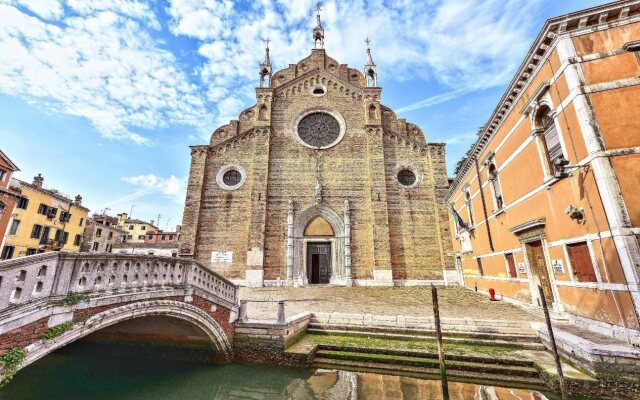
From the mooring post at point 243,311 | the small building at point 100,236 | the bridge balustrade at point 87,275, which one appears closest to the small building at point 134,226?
the small building at point 100,236

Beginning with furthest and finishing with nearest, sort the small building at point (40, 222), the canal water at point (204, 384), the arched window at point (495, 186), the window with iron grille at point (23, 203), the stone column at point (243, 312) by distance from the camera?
the window with iron grille at point (23, 203) → the small building at point (40, 222) → the arched window at point (495, 186) → the stone column at point (243, 312) → the canal water at point (204, 384)

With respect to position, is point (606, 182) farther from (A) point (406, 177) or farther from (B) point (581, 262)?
(A) point (406, 177)

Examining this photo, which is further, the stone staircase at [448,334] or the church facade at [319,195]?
the church facade at [319,195]

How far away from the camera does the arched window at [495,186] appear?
432 inches

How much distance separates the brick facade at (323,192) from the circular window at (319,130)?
1.36 feet

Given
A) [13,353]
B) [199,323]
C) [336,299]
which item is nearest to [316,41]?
[336,299]

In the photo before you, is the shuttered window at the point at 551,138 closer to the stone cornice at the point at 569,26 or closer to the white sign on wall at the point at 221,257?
the stone cornice at the point at 569,26

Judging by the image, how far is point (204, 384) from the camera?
6.13m

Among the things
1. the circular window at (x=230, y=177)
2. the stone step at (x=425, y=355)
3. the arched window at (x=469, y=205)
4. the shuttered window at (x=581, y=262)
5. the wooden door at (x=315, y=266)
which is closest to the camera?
the stone step at (x=425, y=355)

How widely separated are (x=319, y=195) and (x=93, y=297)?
1393 centimetres

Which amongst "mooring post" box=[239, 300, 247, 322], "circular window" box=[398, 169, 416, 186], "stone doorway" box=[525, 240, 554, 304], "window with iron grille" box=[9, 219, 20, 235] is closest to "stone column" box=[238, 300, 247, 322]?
"mooring post" box=[239, 300, 247, 322]

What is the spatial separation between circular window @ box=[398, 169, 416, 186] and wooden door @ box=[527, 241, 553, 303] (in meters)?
9.89

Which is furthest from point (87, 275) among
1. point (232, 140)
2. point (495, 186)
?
point (232, 140)

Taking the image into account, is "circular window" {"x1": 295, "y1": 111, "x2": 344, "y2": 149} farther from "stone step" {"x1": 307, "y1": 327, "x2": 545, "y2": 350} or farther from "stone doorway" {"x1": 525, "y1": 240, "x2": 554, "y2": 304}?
"stone step" {"x1": 307, "y1": 327, "x2": 545, "y2": 350}
